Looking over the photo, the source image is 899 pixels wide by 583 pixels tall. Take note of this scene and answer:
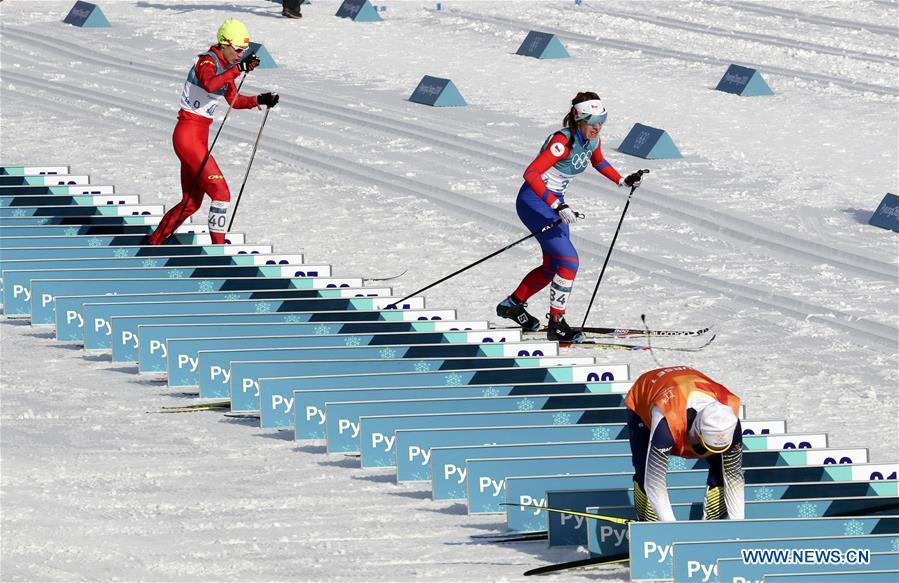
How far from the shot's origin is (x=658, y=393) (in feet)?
30.3

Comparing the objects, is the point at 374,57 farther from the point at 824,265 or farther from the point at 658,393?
the point at 658,393

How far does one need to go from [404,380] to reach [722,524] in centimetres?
371

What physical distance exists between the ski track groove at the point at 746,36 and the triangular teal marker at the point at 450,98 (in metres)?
6.02

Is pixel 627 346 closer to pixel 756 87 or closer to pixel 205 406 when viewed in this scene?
pixel 205 406

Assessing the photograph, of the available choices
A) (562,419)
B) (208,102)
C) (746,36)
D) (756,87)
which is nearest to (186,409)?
(562,419)

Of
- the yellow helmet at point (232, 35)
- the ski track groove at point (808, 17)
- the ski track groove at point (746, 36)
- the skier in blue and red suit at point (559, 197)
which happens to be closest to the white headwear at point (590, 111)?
the skier in blue and red suit at point (559, 197)

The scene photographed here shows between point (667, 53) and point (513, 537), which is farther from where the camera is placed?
point (667, 53)

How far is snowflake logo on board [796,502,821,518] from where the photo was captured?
10.0 metres

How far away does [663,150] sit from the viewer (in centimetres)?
2114

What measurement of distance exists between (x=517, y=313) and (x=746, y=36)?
14.6m

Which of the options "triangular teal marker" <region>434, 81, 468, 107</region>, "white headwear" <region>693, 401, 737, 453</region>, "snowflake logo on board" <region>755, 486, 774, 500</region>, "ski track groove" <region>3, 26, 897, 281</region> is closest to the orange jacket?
"white headwear" <region>693, 401, 737, 453</region>

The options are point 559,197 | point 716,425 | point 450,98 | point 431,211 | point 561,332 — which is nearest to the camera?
point 716,425

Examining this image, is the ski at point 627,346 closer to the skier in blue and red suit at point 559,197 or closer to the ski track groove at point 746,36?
the skier in blue and red suit at point 559,197

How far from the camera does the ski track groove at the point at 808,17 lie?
2785cm
